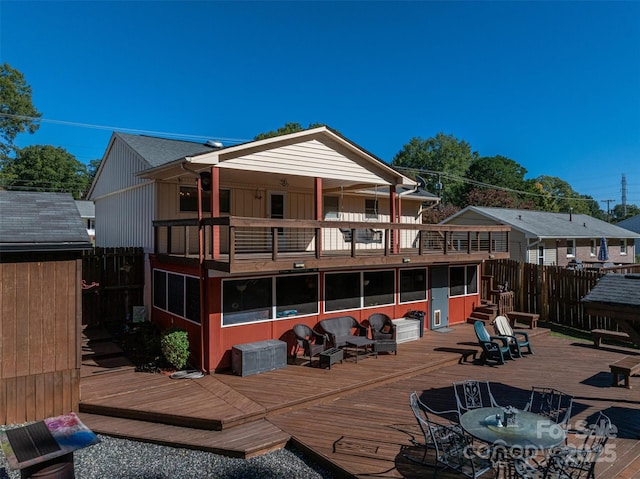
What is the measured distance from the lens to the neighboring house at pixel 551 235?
23359 mm

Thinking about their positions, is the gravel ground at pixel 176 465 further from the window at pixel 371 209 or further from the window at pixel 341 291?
the window at pixel 371 209

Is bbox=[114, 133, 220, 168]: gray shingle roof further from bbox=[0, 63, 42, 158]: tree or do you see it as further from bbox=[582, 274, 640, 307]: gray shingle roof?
bbox=[0, 63, 42, 158]: tree

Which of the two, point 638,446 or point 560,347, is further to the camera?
point 560,347

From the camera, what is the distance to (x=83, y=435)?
183 inches

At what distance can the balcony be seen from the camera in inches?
323

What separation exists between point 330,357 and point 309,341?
29.3 inches

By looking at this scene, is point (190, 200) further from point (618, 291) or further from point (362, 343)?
point (618, 291)

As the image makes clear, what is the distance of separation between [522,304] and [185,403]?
14.3 metres

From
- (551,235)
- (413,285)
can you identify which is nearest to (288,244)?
(413,285)

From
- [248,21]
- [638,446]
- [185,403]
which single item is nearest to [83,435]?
[185,403]

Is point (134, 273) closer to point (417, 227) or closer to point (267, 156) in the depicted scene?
point (267, 156)

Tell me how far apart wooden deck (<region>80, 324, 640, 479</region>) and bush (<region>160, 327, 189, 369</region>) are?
0.63 m

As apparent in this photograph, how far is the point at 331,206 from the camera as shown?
48.6ft

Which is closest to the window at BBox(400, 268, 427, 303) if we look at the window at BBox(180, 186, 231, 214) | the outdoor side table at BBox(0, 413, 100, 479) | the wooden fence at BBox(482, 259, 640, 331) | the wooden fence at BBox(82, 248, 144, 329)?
the wooden fence at BBox(482, 259, 640, 331)
